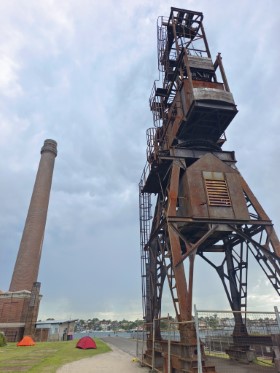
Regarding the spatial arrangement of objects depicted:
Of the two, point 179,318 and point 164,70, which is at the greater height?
point 164,70

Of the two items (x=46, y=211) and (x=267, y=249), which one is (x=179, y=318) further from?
(x=46, y=211)

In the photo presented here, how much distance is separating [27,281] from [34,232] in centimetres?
719

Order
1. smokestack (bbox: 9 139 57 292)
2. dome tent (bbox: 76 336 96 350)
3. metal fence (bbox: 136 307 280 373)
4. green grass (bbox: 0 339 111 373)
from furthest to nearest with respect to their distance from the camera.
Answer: smokestack (bbox: 9 139 57 292) → dome tent (bbox: 76 336 96 350) → green grass (bbox: 0 339 111 373) → metal fence (bbox: 136 307 280 373)

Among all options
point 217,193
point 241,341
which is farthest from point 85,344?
point 217,193

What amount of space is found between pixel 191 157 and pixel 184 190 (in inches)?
78.6

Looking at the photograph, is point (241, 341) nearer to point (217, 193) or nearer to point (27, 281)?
point (217, 193)

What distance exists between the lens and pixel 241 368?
10133 millimetres

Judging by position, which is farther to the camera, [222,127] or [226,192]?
[222,127]

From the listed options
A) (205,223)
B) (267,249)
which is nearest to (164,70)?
(205,223)

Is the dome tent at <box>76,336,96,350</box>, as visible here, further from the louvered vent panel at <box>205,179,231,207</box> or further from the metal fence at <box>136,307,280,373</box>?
the louvered vent panel at <box>205,179,231,207</box>

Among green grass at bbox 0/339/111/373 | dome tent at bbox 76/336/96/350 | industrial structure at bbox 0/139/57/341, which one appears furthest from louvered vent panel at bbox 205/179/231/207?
industrial structure at bbox 0/139/57/341

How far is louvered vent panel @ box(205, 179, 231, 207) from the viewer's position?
39.1 feet

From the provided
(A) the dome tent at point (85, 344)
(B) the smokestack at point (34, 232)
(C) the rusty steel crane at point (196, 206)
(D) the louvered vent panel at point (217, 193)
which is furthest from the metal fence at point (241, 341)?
(B) the smokestack at point (34, 232)

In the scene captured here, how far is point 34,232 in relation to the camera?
42156 millimetres
